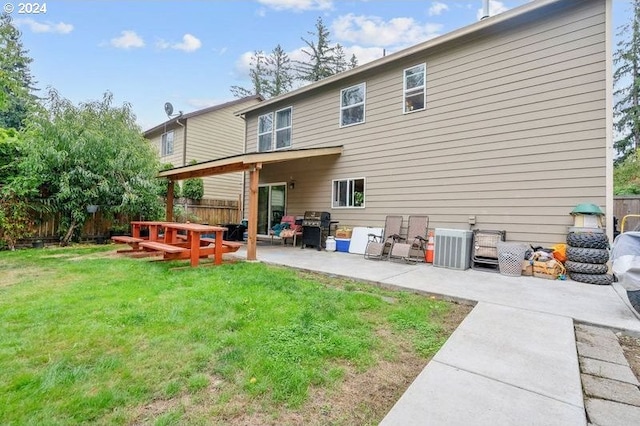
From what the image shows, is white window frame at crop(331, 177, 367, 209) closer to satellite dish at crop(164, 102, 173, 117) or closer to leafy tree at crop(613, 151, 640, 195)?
satellite dish at crop(164, 102, 173, 117)

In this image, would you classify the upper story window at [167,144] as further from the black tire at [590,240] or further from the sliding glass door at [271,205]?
the black tire at [590,240]

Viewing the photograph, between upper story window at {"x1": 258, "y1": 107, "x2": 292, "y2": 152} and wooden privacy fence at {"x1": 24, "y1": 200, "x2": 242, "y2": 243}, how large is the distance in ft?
12.5

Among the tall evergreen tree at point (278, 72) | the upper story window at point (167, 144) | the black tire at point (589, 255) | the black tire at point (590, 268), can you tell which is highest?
the tall evergreen tree at point (278, 72)

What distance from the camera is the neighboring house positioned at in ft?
47.5

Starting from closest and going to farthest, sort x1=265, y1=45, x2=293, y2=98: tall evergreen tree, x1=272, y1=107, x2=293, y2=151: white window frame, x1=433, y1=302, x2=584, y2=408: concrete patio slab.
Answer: x1=433, y1=302, x2=584, y2=408: concrete patio slab
x1=272, y1=107, x2=293, y2=151: white window frame
x1=265, y1=45, x2=293, y2=98: tall evergreen tree

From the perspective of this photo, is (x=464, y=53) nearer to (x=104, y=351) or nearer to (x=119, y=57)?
(x=104, y=351)

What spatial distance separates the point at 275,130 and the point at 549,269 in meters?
8.66

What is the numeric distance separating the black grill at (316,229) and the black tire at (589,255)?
5.36 metres

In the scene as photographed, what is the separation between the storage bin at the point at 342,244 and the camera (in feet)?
26.7

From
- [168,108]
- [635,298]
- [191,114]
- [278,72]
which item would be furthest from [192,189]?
[278,72]

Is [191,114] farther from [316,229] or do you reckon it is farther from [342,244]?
[342,244]

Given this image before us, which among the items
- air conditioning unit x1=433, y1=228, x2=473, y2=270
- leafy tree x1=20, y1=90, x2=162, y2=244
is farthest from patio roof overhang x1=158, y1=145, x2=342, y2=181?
air conditioning unit x1=433, y1=228, x2=473, y2=270

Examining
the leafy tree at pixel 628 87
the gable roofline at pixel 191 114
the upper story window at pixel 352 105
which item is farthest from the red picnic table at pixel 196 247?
the leafy tree at pixel 628 87

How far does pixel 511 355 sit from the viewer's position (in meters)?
2.36
